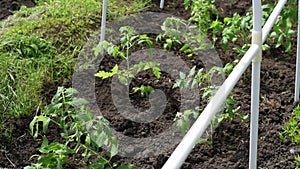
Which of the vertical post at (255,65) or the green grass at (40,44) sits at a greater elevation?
the vertical post at (255,65)

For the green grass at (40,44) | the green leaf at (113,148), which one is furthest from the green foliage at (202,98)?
the green grass at (40,44)

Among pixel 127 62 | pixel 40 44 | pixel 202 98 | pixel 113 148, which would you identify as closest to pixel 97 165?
pixel 113 148

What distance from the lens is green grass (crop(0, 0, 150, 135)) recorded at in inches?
142

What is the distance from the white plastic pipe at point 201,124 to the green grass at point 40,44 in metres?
1.50

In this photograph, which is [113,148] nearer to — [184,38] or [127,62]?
[127,62]

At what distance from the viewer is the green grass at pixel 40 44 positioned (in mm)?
3617

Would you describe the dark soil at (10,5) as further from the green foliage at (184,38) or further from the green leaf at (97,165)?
the green leaf at (97,165)

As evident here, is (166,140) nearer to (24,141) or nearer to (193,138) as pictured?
(24,141)

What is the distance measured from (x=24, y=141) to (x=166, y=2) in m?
1.95

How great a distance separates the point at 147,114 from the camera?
3518 mm

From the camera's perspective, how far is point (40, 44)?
402 centimetres

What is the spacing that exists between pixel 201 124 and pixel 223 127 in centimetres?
133

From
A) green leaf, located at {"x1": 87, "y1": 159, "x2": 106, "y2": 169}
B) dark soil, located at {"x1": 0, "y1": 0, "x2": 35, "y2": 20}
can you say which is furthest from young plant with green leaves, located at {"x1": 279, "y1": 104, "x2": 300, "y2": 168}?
dark soil, located at {"x1": 0, "y1": 0, "x2": 35, "y2": 20}

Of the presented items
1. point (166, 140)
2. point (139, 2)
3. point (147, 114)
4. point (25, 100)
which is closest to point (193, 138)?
point (166, 140)
